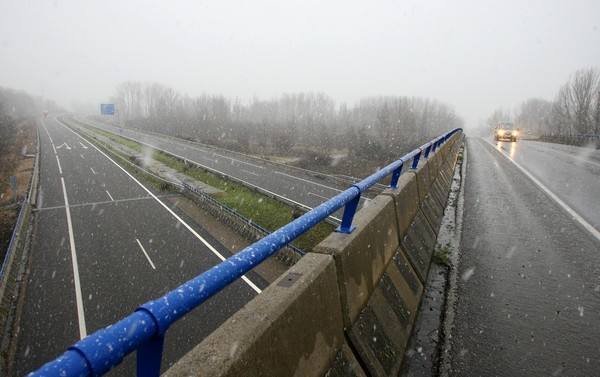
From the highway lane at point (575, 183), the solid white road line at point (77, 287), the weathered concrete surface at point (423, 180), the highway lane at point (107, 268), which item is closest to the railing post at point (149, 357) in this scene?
the weathered concrete surface at point (423, 180)

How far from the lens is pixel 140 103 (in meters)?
183

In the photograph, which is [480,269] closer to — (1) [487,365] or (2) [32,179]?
(1) [487,365]

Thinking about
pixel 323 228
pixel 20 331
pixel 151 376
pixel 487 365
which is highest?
pixel 151 376

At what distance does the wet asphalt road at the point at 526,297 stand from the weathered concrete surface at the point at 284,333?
1241 mm

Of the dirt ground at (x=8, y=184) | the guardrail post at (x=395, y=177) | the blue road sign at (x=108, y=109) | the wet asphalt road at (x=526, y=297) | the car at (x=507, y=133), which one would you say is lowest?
the dirt ground at (x=8, y=184)

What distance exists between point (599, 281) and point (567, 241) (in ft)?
5.14

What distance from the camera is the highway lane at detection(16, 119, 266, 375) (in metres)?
12.6

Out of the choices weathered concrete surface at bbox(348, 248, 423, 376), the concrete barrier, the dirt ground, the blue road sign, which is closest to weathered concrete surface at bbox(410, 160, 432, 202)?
the concrete barrier

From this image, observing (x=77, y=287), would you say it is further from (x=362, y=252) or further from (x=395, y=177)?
(x=362, y=252)

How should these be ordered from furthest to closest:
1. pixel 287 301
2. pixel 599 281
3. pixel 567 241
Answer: pixel 567 241 → pixel 599 281 → pixel 287 301

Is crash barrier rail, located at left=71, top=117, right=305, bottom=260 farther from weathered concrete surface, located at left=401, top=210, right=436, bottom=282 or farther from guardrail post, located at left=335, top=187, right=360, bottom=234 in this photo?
guardrail post, located at left=335, top=187, right=360, bottom=234

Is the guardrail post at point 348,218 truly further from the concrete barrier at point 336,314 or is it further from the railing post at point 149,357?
the railing post at point 149,357

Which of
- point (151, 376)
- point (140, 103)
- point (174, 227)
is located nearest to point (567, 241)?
point (151, 376)

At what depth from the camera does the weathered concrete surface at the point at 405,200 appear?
441cm
